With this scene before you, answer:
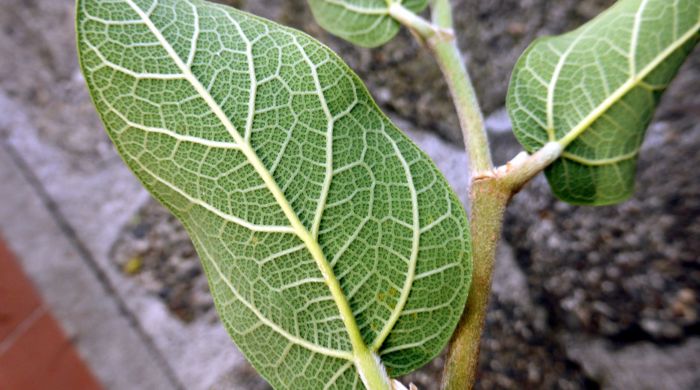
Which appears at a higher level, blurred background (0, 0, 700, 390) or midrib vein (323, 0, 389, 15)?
midrib vein (323, 0, 389, 15)

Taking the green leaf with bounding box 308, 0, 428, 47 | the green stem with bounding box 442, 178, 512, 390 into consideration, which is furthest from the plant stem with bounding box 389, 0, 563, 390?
the green leaf with bounding box 308, 0, 428, 47

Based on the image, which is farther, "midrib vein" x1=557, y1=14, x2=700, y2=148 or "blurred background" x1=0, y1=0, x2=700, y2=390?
"blurred background" x1=0, y1=0, x2=700, y2=390

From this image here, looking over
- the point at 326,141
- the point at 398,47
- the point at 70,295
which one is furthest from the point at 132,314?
the point at 326,141

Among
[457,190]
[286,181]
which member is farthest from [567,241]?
[286,181]

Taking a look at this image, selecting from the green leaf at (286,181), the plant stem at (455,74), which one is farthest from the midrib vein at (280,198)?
the plant stem at (455,74)

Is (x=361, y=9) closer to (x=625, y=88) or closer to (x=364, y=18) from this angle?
(x=364, y=18)

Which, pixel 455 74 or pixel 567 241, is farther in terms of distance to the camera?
pixel 567 241

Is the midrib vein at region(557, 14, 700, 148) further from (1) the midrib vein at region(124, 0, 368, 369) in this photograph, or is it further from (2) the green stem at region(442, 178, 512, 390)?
(1) the midrib vein at region(124, 0, 368, 369)
